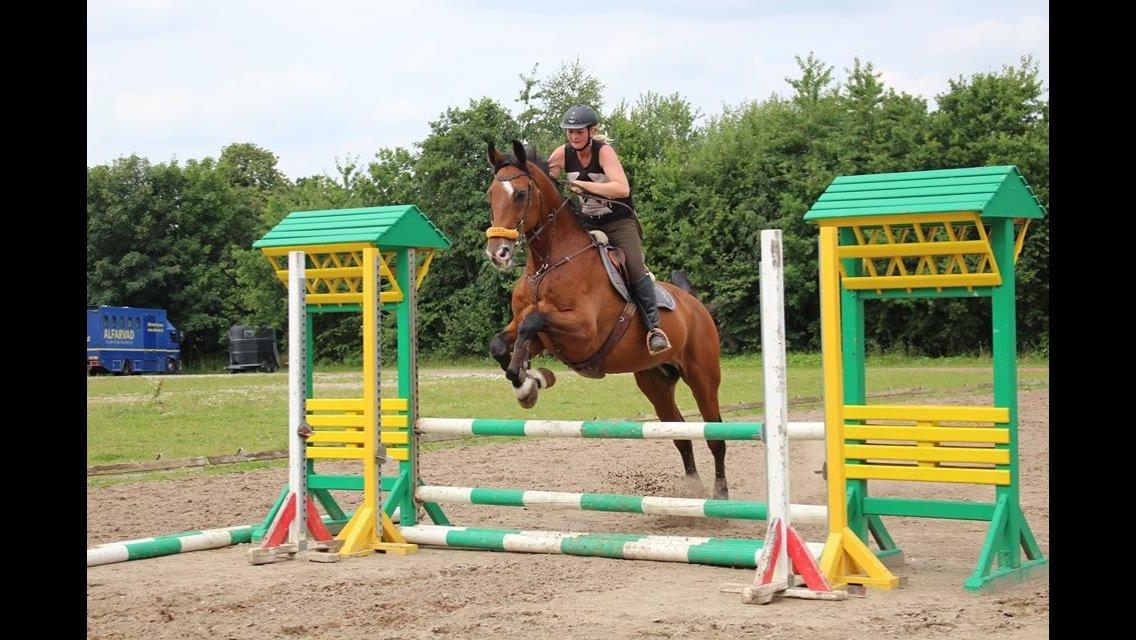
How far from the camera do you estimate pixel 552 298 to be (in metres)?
7.03

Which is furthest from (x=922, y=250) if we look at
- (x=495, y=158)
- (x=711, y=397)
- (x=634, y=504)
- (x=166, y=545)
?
(x=166, y=545)

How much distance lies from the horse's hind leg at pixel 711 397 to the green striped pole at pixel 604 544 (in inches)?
57.1

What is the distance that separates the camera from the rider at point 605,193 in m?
6.97

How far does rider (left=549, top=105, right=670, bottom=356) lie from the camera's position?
6.97 meters

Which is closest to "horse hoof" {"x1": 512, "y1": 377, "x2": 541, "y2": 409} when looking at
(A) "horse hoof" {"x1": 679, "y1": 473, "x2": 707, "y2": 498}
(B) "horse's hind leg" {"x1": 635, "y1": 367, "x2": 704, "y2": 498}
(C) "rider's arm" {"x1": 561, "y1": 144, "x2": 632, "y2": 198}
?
(C) "rider's arm" {"x1": 561, "y1": 144, "x2": 632, "y2": 198}

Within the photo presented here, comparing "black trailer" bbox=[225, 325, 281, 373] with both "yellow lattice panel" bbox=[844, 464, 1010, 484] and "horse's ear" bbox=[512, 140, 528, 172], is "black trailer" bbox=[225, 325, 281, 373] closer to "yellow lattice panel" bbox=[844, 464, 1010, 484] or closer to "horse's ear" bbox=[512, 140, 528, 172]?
"horse's ear" bbox=[512, 140, 528, 172]

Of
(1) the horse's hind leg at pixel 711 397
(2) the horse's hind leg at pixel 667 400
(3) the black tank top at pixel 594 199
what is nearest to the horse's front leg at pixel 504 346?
(3) the black tank top at pixel 594 199

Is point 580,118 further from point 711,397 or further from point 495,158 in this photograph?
point 711,397

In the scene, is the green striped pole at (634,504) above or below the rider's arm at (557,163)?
below

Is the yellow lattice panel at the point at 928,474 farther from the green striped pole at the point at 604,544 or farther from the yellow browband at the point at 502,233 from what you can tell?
the yellow browband at the point at 502,233

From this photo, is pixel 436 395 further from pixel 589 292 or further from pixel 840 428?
pixel 840 428

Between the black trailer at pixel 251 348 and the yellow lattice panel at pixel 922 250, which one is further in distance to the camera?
the black trailer at pixel 251 348
